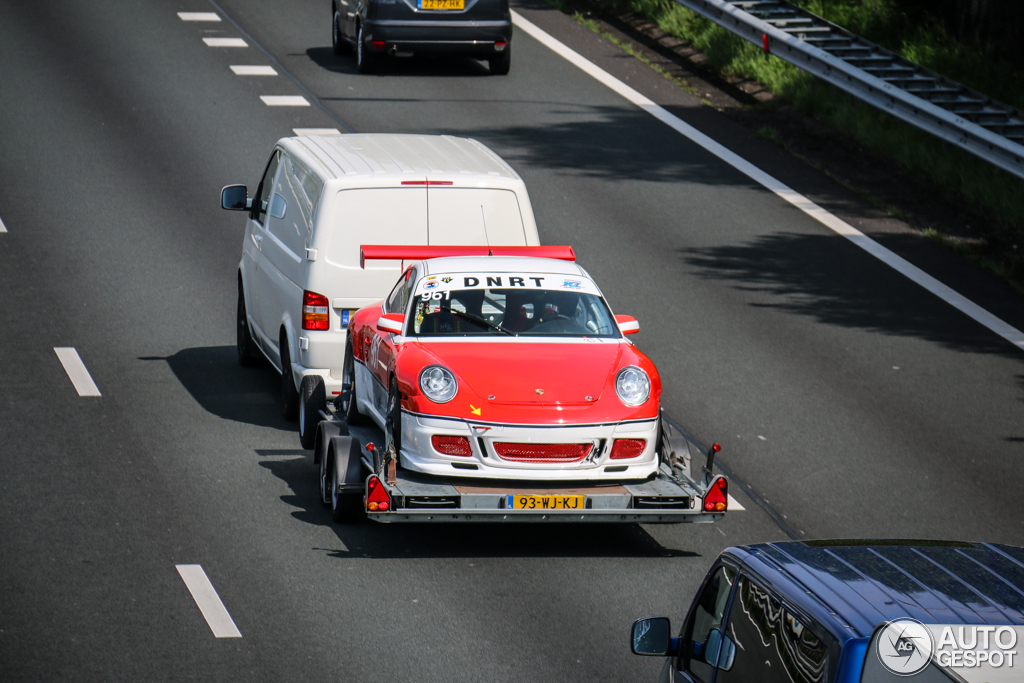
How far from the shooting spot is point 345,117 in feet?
71.5

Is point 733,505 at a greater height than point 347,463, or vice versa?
point 347,463

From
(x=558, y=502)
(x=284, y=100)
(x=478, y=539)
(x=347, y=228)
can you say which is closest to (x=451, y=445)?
(x=558, y=502)

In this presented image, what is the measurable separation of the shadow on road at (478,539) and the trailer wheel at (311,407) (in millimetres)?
918

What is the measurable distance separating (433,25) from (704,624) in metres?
19.5

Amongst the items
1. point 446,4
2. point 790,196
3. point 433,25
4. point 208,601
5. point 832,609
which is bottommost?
point 208,601

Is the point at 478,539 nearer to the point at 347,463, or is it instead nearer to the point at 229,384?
the point at 347,463

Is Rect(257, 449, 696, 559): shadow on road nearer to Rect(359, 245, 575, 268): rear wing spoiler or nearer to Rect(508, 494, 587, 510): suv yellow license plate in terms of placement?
Rect(508, 494, 587, 510): suv yellow license plate

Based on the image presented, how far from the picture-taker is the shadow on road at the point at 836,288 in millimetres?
15125

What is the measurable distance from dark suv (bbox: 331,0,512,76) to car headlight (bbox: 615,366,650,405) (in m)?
14.8

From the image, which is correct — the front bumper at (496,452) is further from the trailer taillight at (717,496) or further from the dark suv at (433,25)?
the dark suv at (433,25)

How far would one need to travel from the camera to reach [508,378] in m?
9.60

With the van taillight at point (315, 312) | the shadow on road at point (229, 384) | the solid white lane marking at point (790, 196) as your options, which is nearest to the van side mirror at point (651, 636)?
the van taillight at point (315, 312)

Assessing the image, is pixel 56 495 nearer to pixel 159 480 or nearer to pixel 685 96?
pixel 159 480

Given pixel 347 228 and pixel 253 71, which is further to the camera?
pixel 253 71
